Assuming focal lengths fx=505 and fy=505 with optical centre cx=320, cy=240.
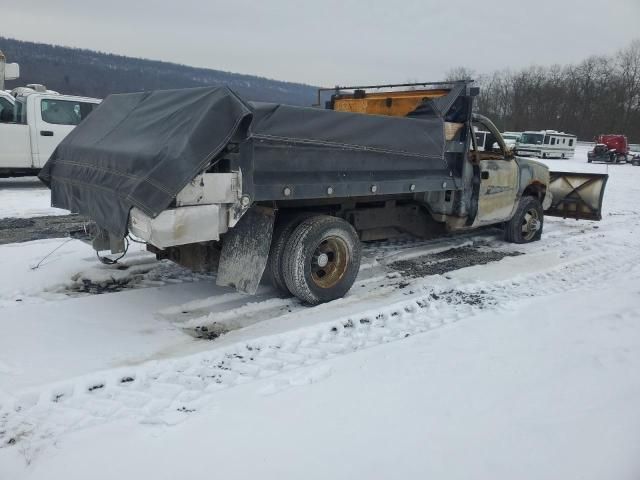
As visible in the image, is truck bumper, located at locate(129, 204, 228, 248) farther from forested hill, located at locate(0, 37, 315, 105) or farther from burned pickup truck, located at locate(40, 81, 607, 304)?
forested hill, located at locate(0, 37, 315, 105)

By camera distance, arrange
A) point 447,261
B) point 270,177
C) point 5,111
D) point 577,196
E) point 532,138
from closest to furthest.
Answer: point 270,177 → point 447,261 → point 577,196 → point 5,111 → point 532,138

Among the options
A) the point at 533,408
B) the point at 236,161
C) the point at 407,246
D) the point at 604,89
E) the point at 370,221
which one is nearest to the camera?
the point at 533,408

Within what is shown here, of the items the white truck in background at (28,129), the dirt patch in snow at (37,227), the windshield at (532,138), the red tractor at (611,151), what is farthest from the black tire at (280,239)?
the windshield at (532,138)

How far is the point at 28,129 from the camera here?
10930 mm

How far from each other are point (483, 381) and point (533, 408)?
1.24 ft

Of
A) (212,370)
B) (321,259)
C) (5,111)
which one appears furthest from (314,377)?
(5,111)

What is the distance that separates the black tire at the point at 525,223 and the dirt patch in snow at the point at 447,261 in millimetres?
628

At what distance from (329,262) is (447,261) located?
2.19 metres

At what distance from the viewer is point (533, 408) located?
319cm

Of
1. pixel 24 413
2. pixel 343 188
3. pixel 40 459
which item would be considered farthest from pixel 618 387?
pixel 24 413

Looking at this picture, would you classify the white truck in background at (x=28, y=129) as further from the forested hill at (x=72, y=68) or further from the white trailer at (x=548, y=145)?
the white trailer at (x=548, y=145)

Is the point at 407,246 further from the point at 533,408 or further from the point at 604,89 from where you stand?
the point at 604,89

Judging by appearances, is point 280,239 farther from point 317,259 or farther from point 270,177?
point 270,177

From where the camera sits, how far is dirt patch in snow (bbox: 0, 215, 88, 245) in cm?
689
